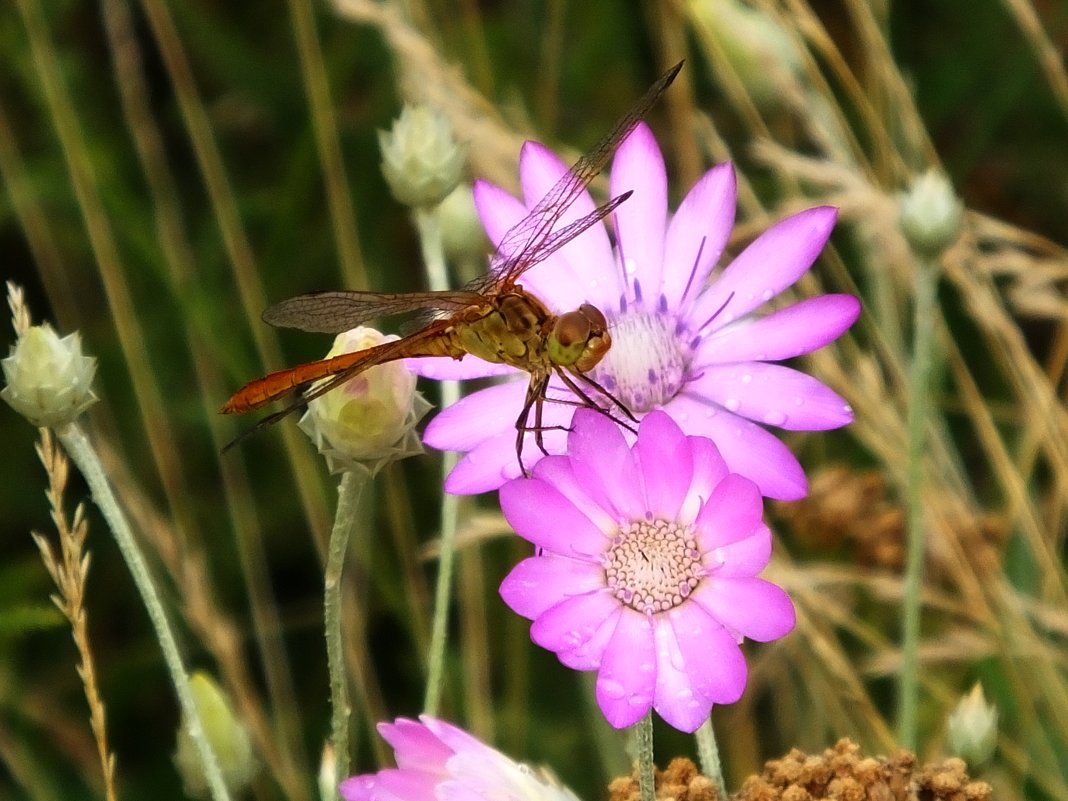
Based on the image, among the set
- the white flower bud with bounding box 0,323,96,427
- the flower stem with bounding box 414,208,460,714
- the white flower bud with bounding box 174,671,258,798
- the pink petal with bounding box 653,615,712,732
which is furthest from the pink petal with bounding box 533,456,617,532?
the white flower bud with bounding box 174,671,258,798

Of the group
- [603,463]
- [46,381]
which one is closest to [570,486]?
[603,463]

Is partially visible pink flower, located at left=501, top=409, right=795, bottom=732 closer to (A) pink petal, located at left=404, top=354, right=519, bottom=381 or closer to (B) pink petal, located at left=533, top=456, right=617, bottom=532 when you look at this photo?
(B) pink petal, located at left=533, top=456, right=617, bottom=532

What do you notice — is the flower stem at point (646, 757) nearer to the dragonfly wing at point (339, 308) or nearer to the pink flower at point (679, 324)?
the pink flower at point (679, 324)

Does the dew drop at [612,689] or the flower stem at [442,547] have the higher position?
the flower stem at [442,547]

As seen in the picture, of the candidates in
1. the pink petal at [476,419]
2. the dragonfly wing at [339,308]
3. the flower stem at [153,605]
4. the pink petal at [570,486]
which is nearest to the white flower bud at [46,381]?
the flower stem at [153,605]

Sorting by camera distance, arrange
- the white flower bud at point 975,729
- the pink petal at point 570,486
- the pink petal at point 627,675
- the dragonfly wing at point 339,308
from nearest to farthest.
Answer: the pink petal at point 627,675
the pink petal at point 570,486
the dragonfly wing at point 339,308
the white flower bud at point 975,729

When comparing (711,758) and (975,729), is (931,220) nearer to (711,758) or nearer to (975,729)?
(975,729)
